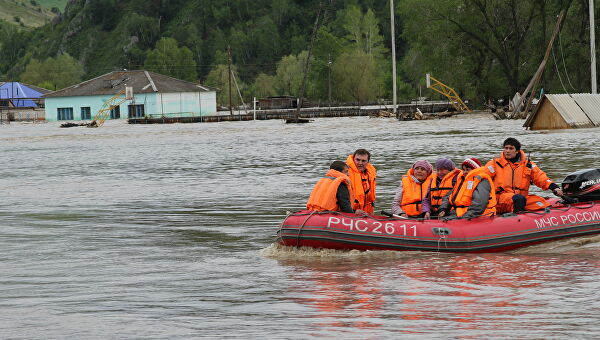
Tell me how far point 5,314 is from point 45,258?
160 inches

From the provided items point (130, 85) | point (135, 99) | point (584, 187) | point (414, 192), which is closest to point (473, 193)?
point (414, 192)

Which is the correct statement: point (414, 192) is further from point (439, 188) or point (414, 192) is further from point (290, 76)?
point (290, 76)

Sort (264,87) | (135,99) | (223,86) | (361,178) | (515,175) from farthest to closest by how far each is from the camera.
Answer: (264,87), (223,86), (135,99), (361,178), (515,175)

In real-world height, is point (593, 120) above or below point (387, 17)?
below

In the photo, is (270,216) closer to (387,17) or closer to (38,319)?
(38,319)

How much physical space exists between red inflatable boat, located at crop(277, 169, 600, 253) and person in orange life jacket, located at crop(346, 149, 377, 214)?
36.8 inches

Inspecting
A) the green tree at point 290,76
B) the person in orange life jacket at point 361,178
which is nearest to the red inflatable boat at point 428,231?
the person in orange life jacket at point 361,178

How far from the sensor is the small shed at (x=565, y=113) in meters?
47.3

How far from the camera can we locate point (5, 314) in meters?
10.8

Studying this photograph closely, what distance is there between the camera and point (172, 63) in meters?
178

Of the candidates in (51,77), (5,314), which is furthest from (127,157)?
(51,77)

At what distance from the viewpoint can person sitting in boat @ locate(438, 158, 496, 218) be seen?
13.6 m

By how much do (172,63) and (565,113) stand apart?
136863mm

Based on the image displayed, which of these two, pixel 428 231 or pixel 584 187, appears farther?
pixel 584 187
